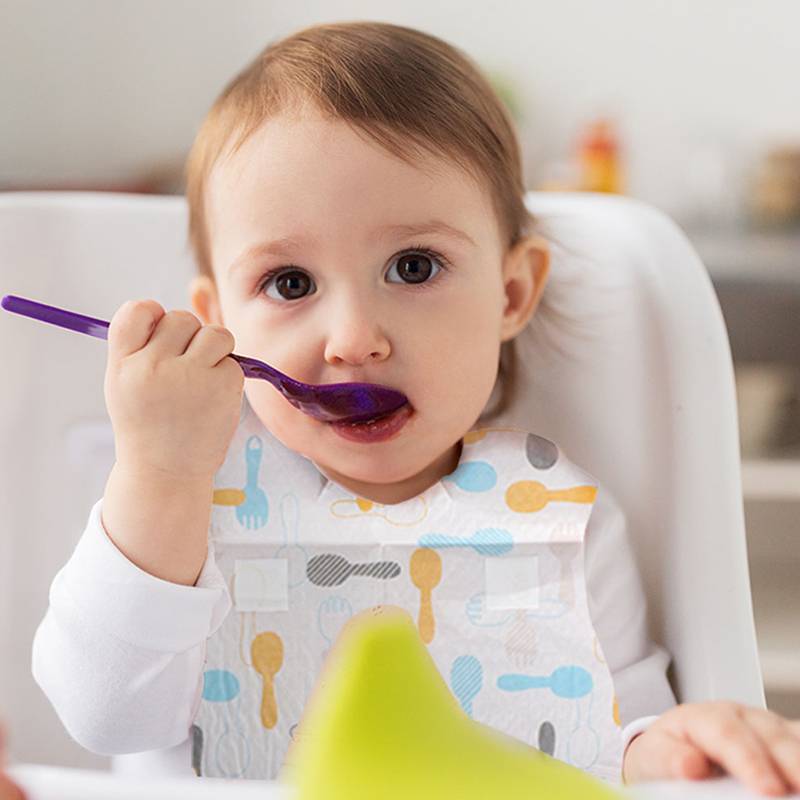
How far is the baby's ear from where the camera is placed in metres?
0.82

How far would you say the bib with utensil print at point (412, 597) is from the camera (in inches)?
30.1

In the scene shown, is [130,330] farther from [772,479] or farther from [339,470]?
[772,479]

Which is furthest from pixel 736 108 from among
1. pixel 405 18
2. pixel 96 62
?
pixel 96 62

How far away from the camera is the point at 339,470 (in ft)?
2.52

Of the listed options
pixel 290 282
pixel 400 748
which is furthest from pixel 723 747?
pixel 290 282

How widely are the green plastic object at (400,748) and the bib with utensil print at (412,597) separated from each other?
443 mm

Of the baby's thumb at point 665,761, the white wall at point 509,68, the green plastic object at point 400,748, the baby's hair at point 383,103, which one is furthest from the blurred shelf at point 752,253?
the green plastic object at point 400,748

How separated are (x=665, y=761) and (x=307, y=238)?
0.34 metres

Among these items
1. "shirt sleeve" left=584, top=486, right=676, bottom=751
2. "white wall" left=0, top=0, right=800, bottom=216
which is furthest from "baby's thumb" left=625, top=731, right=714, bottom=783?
"white wall" left=0, top=0, right=800, bottom=216

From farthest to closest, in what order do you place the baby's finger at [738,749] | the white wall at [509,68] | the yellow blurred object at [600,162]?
the white wall at [509,68] < the yellow blurred object at [600,162] < the baby's finger at [738,749]

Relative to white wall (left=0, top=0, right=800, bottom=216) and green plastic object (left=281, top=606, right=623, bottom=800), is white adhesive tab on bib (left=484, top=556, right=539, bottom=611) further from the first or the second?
white wall (left=0, top=0, right=800, bottom=216)

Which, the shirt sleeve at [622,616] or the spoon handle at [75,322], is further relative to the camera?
the shirt sleeve at [622,616]

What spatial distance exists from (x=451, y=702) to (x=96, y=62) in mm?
1880

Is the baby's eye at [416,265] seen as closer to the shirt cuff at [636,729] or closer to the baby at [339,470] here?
the baby at [339,470]
